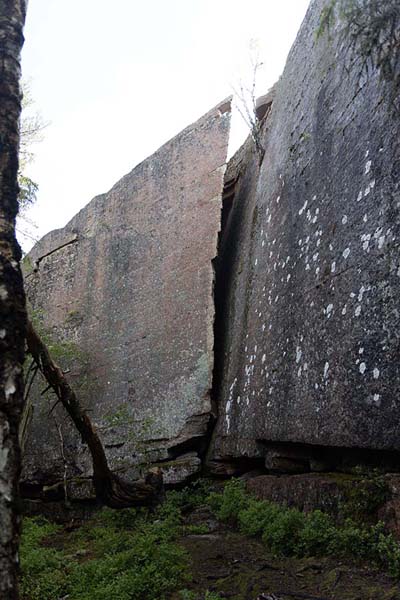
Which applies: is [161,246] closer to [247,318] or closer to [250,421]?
[247,318]

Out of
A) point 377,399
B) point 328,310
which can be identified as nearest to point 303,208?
A: point 328,310

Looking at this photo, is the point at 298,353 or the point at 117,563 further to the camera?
the point at 298,353

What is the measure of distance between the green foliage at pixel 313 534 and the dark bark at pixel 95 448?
1125mm

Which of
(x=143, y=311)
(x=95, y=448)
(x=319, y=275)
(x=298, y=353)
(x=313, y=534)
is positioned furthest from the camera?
(x=143, y=311)

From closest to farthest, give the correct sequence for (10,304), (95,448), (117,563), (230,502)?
(10,304), (117,563), (95,448), (230,502)

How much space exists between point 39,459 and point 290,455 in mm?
5884

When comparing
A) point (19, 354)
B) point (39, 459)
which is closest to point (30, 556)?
point (19, 354)

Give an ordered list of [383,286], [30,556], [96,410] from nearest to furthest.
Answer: [383,286] → [30,556] → [96,410]

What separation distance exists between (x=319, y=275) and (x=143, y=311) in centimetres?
461

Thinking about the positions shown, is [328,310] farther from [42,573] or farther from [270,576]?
[42,573]

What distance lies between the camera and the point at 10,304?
2.52m

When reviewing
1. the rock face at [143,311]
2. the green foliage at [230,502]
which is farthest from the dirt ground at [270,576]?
the rock face at [143,311]

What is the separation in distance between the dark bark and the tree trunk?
82.5 inches

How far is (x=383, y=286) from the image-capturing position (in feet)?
13.0
